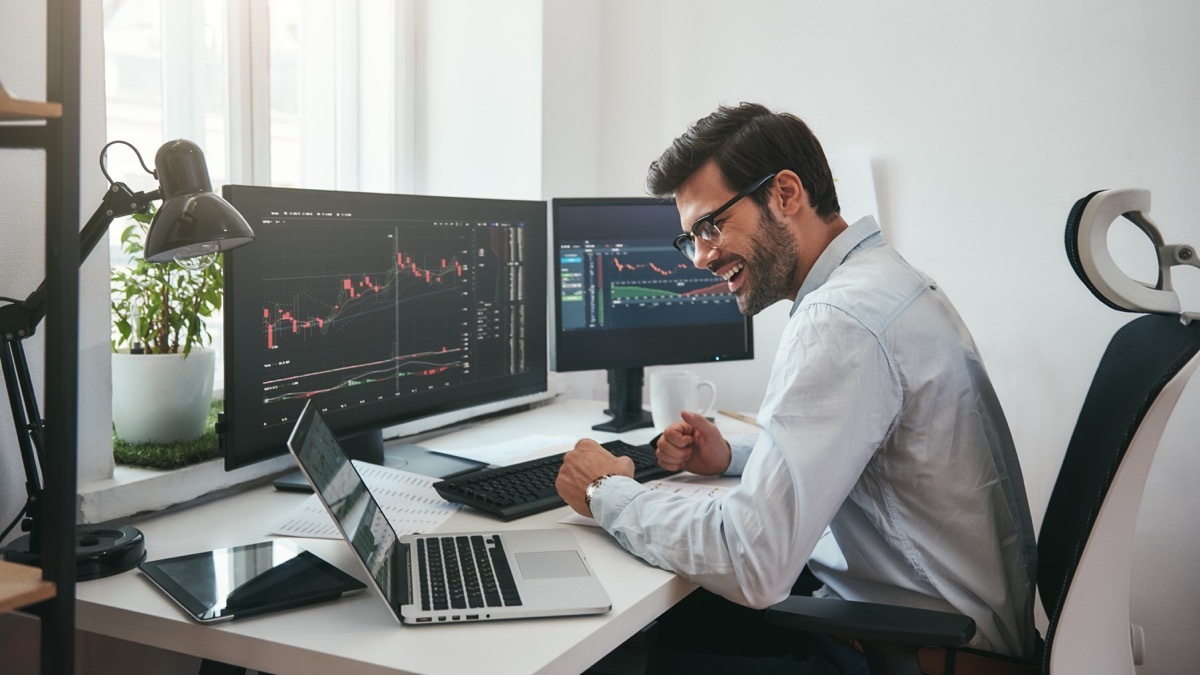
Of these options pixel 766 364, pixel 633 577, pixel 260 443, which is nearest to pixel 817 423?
pixel 633 577

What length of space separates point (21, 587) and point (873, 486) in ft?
3.20

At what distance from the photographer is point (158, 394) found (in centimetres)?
149

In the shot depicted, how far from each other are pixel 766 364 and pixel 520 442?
0.83 metres

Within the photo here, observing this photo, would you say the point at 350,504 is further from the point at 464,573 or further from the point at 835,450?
the point at 835,450

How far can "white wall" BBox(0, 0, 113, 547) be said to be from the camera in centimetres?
123

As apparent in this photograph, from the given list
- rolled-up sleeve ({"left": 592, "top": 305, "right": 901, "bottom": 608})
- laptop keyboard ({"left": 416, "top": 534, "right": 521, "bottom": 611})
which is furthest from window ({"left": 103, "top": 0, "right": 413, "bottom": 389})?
rolled-up sleeve ({"left": 592, "top": 305, "right": 901, "bottom": 608})

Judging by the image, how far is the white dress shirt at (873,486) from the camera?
1156 mm

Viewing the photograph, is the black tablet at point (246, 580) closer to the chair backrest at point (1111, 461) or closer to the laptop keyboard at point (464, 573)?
the laptop keyboard at point (464, 573)

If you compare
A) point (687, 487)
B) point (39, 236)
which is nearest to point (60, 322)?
point (39, 236)

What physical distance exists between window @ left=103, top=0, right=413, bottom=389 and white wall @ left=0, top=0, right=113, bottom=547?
358 millimetres

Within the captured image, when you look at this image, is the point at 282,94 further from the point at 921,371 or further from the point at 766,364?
the point at 921,371

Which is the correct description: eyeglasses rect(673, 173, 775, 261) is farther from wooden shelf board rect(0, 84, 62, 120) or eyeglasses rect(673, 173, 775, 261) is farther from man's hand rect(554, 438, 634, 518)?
wooden shelf board rect(0, 84, 62, 120)

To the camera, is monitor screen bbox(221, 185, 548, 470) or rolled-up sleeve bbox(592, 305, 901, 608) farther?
monitor screen bbox(221, 185, 548, 470)

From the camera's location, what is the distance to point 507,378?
1.90 metres
